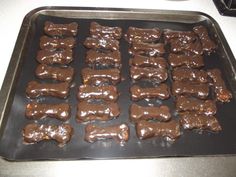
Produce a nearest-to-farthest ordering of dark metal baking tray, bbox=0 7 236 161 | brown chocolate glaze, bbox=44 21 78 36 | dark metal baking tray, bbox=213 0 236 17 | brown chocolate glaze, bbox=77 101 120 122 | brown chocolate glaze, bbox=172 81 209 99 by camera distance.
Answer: dark metal baking tray, bbox=0 7 236 161
brown chocolate glaze, bbox=77 101 120 122
brown chocolate glaze, bbox=172 81 209 99
brown chocolate glaze, bbox=44 21 78 36
dark metal baking tray, bbox=213 0 236 17

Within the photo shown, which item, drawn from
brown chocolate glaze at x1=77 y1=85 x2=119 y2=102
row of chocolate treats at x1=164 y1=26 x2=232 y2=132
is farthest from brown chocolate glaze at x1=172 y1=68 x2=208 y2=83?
brown chocolate glaze at x1=77 y1=85 x2=119 y2=102

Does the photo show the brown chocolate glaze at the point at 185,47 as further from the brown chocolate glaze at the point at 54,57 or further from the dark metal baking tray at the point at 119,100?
the brown chocolate glaze at the point at 54,57

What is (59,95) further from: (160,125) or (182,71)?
(182,71)

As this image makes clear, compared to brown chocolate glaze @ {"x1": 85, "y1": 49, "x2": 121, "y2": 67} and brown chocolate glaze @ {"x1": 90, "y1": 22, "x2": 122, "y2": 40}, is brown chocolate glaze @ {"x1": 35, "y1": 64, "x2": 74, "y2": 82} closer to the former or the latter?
brown chocolate glaze @ {"x1": 85, "y1": 49, "x2": 121, "y2": 67}

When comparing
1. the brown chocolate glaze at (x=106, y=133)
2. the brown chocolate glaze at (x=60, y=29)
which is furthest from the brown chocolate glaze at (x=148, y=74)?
the brown chocolate glaze at (x=60, y=29)

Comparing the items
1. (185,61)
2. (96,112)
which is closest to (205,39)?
(185,61)

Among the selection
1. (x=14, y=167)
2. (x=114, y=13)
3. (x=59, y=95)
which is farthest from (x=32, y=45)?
(x=14, y=167)

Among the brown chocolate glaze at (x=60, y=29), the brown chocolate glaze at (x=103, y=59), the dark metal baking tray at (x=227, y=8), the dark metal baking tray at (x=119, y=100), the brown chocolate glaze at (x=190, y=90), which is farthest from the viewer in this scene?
→ the dark metal baking tray at (x=227, y=8)

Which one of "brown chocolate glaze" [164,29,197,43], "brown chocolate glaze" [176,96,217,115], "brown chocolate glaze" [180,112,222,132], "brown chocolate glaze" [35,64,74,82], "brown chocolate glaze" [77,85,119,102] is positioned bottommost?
"brown chocolate glaze" [180,112,222,132]
